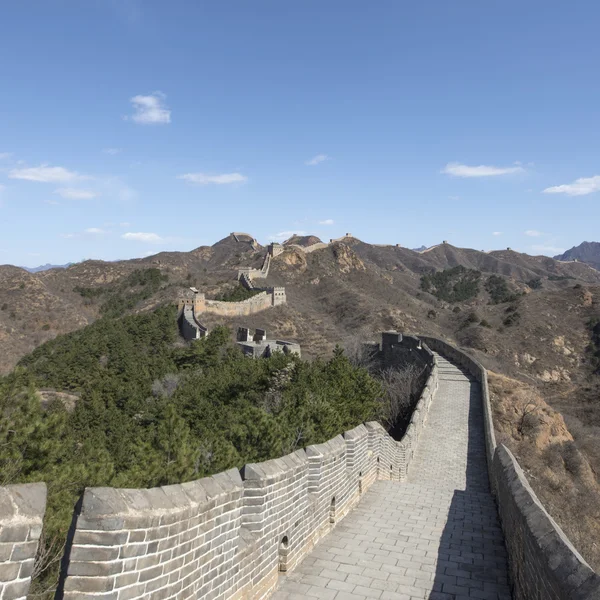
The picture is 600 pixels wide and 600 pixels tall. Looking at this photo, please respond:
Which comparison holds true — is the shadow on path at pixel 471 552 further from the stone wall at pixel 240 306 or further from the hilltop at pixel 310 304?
the stone wall at pixel 240 306

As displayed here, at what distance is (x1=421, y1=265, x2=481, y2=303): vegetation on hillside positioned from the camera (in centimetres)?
9538

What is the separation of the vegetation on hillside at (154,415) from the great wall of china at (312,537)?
57.1 inches

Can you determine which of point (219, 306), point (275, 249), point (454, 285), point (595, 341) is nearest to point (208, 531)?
point (219, 306)

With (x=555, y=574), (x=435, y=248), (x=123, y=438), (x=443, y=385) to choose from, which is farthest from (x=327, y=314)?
(x=435, y=248)

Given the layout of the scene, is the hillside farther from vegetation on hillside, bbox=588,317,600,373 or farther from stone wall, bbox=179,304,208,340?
stone wall, bbox=179,304,208,340

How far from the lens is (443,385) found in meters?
22.5

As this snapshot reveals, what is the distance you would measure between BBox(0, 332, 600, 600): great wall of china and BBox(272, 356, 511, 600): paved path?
24 mm

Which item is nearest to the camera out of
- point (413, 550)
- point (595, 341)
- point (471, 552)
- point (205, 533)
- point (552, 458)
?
point (205, 533)

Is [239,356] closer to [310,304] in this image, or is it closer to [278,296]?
[278,296]

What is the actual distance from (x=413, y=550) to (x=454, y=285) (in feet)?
324

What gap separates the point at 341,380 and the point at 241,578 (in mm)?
9663

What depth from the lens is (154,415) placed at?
19.1 metres

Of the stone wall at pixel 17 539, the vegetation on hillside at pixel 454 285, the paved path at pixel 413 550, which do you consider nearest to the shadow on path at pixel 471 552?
the paved path at pixel 413 550

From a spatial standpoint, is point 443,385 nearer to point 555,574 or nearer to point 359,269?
point 555,574
